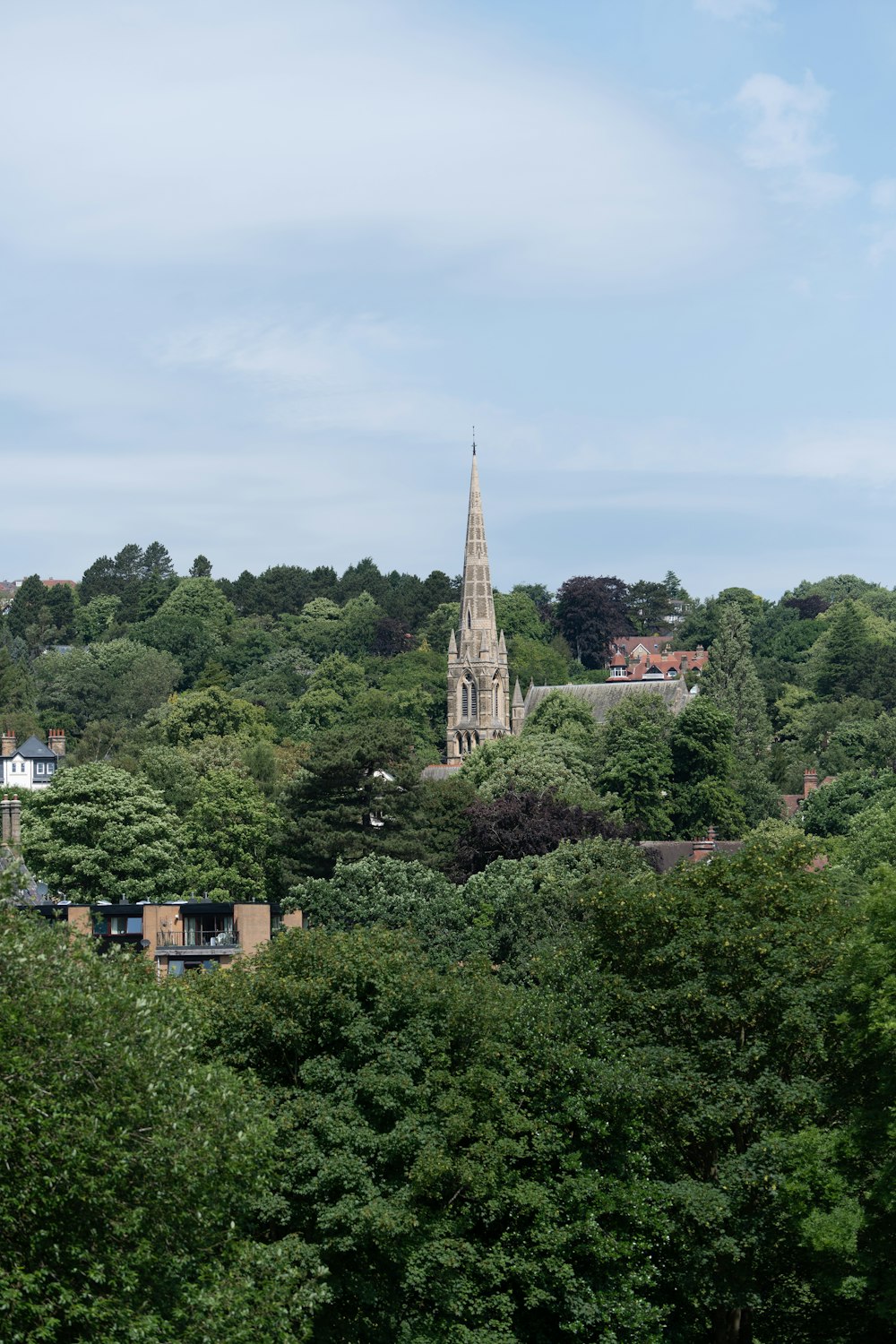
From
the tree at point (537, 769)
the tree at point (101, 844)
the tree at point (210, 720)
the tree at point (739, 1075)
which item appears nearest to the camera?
the tree at point (739, 1075)

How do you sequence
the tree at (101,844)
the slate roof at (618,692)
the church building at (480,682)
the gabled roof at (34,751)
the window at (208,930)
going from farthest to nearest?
the church building at (480,682) → the slate roof at (618,692) → the gabled roof at (34,751) → the tree at (101,844) → the window at (208,930)

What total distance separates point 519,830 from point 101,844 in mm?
14995

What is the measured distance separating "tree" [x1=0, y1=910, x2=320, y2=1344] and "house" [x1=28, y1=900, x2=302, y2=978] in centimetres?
2909

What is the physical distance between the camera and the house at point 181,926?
189 ft

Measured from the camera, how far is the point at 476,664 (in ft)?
432

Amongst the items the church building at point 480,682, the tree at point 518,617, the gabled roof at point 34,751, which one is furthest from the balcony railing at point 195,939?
the tree at point 518,617

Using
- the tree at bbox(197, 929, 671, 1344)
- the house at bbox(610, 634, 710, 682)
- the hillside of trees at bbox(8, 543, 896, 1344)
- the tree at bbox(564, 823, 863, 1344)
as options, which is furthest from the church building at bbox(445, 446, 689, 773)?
the tree at bbox(197, 929, 671, 1344)

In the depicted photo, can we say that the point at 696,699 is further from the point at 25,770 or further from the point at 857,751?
the point at 25,770

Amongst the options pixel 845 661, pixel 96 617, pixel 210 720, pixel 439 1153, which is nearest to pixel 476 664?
pixel 210 720

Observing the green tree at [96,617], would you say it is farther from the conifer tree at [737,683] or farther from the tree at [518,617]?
the conifer tree at [737,683]

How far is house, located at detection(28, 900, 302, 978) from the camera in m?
57.7

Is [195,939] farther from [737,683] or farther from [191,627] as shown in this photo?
[191,627]

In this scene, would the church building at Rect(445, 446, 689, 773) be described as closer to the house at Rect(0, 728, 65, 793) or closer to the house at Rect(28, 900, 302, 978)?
the house at Rect(0, 728, 65, 793)

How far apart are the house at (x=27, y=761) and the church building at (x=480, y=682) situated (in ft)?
84.1
